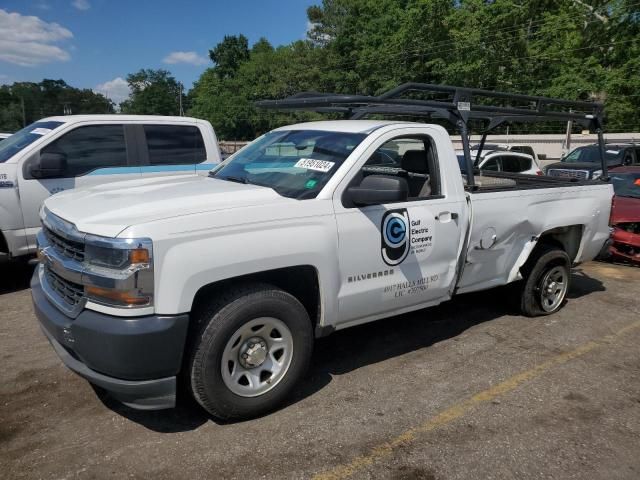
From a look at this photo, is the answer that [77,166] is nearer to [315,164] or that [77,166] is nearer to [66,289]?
[66,289]

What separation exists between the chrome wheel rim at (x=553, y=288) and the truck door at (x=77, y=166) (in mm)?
4925

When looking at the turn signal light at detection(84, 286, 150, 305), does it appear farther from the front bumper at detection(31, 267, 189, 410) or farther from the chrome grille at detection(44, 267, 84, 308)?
the chrome grille at detection(44, 267, 84, 308)

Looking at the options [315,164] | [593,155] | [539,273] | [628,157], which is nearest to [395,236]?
[315,164]

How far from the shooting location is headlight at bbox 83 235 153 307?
275 cm

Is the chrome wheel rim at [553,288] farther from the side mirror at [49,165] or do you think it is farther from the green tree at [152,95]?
Result: the green tree at [152,95]

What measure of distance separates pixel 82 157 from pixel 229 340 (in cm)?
422

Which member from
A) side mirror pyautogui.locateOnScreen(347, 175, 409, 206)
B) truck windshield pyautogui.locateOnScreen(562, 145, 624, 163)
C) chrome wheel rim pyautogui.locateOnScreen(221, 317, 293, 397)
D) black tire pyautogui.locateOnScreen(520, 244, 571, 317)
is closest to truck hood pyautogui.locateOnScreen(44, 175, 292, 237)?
side mirror pyautogui.locateOnScreen(347, 175, 409, 206)

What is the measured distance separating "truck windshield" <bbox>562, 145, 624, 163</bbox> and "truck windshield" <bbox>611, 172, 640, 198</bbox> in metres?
6.26

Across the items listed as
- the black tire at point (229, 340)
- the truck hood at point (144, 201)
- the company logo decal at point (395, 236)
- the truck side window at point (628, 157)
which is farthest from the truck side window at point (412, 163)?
the truck side window at point (628, 157)

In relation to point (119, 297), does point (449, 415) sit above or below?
below

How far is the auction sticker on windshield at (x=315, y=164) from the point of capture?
146 inches

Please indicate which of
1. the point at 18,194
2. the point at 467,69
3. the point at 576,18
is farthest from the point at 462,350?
the point at 576,18

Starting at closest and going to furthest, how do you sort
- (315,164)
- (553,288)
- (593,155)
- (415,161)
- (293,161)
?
(315,164) → (293,161) → (415,161) → (553,288) → (593,155)

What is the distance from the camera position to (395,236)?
3.81 metres
